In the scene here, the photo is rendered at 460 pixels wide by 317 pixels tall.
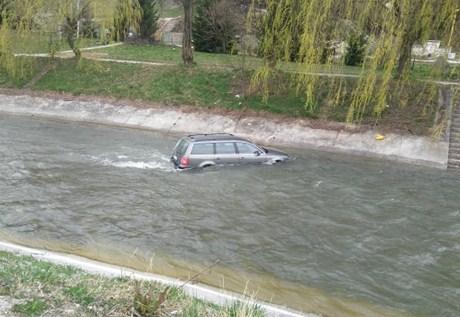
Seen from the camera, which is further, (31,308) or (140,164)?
(140,164)

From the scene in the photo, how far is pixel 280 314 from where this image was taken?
8.52 meters

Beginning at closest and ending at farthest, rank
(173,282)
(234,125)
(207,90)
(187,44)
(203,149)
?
(173,282) < (203,149) < (234,125) < (207,90) < (187,44)

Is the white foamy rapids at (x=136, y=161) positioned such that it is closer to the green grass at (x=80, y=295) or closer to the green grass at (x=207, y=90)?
the green grass at (x=207, y=90)

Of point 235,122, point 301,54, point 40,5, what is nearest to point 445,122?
point 301,54

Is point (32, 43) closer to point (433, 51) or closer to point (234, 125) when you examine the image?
point (234, 125)

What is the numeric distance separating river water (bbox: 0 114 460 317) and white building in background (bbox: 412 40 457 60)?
4423mm

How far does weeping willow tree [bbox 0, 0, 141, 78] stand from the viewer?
31.9 meters

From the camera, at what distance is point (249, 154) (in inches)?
794

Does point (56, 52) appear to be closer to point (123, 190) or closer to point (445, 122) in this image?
point (123, 190)

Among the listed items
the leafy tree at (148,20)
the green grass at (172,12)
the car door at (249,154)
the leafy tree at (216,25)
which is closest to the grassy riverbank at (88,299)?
the car door at (249,154)

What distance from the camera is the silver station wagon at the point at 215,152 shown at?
63.5 feet

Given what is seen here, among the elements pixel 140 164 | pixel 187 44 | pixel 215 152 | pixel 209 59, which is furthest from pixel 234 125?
pixel 209 59

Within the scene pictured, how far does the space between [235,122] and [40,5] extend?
14109mm

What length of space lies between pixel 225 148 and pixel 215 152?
41 centimetres
